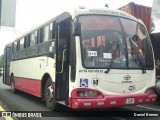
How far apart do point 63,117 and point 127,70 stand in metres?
2.19

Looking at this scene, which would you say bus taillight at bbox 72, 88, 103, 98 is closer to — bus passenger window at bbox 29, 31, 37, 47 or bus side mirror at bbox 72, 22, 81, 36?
bus side mirror at bbox 72, 22, 81, 36

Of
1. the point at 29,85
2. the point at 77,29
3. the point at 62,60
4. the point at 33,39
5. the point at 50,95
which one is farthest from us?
the point at 29,85

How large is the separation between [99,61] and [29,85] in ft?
16.8

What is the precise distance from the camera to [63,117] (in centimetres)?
947

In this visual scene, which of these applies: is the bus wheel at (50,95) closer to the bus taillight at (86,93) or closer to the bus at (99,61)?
the bus at (99,61)

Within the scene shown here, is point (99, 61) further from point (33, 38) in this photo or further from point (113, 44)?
point (33, 38)

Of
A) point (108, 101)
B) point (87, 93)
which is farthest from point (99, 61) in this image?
point (108, 101)

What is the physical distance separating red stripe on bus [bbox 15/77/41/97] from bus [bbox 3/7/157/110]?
1237 millimetres

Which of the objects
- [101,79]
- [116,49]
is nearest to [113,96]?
[101,79]

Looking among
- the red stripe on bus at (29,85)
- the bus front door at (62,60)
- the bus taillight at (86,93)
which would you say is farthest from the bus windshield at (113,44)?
the red stripe on bus at (29,85)

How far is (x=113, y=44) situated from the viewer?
8617 millimetres

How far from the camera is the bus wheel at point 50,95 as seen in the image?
Answer: 986 centimetres

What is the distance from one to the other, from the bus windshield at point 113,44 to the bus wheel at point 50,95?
2.08 metres

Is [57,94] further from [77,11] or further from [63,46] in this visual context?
[77,11]
